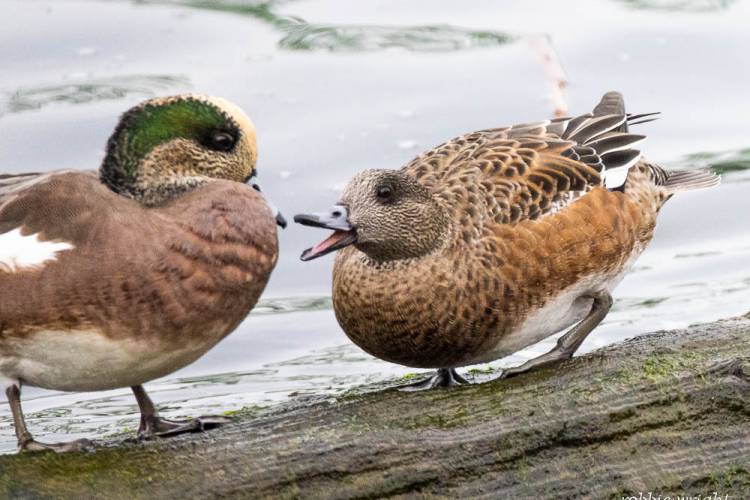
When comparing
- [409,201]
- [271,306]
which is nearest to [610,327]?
[271,306]

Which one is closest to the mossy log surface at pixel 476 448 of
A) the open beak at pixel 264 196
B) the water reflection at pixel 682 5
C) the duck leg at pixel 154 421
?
the duck leg at pixel 154 421

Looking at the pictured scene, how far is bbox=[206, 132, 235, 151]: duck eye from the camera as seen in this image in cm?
422

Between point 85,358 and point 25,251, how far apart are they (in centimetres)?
34

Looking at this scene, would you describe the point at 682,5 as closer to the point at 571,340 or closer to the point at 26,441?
the point at 571,340

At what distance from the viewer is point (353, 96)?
8773 millimetres

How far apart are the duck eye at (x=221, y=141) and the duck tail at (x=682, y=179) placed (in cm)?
198

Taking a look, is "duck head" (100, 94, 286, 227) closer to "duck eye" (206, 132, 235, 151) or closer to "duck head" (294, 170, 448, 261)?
"duck eye" (206, 132, 235, 151)

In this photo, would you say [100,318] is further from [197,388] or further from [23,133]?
[23,133]

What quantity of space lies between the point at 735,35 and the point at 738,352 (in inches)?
228

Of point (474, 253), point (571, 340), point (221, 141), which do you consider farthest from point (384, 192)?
point (571, 340)

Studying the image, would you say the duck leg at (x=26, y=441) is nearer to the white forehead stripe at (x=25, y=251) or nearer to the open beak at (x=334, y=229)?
the white forehead stripe at (x=25, y=251)

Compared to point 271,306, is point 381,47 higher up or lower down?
higher up

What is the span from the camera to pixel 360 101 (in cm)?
872

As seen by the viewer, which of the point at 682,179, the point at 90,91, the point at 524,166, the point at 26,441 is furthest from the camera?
the point at 90,91
